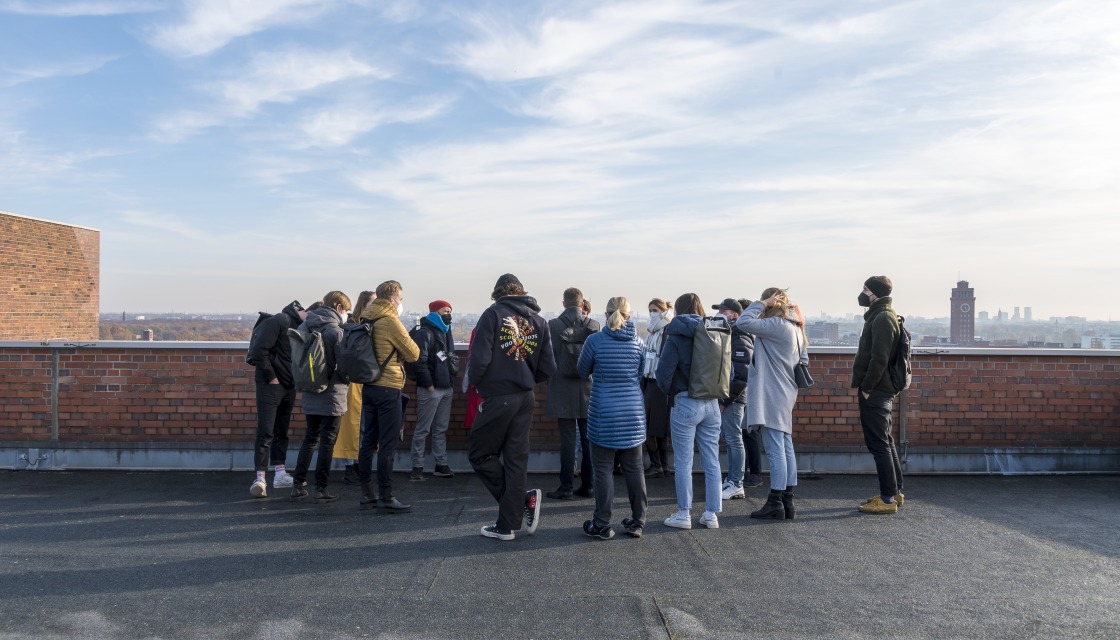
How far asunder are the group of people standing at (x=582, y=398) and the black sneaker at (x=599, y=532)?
0.01m

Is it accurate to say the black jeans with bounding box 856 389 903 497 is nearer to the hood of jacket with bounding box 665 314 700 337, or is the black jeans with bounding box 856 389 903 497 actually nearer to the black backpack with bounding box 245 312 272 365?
the hood of jacket with bounding box 665 314 700 337

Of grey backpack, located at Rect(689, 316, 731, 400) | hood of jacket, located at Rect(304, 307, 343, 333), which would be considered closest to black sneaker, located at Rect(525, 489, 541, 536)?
grey backpack, located at Rect(689, 316, 731, 400)

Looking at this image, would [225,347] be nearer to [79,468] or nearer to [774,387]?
[79,468]

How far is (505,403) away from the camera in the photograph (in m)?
6.24

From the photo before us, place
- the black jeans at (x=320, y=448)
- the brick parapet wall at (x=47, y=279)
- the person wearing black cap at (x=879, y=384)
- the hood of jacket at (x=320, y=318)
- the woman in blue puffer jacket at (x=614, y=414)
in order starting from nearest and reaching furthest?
the woman in blue puffer jacket at (x=614, y=414) < the person wearing black cap at (x=879, y=384) < the black jeans at (x=320, y=448) < the hood of jacket at (x=320, y=318) < the brick parapet wall at (x=47, y=279)

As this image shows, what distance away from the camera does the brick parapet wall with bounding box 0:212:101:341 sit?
21062 mm

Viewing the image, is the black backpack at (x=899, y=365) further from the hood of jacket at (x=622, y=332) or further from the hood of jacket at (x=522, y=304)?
the hood of jacket at (x=522, y=304)

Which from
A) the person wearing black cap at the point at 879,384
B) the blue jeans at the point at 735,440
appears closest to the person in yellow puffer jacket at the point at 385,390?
the blue jeans at the point at 735,440

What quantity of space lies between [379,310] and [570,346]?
1823 millimetres

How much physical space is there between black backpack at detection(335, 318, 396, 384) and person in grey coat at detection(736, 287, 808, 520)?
3.02m

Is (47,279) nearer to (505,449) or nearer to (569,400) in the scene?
(569,400)

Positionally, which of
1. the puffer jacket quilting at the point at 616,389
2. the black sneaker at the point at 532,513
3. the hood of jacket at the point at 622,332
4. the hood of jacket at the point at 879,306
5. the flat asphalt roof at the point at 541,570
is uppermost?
the hood of jacket at the point at 879,306

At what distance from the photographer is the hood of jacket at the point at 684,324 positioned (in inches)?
268

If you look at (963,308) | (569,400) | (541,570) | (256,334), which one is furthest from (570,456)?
(963,308)
